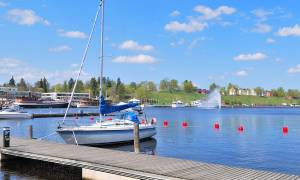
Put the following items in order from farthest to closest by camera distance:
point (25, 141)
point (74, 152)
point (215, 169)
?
point (25, 141) → point (74, 152) → point (215, 169)

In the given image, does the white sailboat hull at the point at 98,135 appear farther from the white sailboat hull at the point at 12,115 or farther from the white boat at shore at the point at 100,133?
the white sailboat hull at the point at 12,115

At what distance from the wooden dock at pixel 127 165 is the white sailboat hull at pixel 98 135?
8.25 m

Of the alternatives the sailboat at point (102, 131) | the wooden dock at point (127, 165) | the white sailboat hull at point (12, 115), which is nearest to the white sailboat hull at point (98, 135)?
the sailboat at point (102, 131)

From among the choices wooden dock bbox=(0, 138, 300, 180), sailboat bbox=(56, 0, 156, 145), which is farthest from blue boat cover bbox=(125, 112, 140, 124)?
wooden dock bbox=(0, 138, 300, 180)

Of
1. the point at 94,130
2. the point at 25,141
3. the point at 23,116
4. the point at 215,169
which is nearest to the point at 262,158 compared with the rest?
the point at 94,130

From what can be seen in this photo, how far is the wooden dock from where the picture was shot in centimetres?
1666

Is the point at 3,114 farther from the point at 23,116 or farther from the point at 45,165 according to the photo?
the point at 45,165

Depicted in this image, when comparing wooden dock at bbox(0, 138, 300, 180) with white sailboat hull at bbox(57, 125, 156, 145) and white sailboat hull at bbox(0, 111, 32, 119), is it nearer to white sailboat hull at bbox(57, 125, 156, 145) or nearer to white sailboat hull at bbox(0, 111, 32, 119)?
white sailboat hull at bbox(57, 125, 156, 145)

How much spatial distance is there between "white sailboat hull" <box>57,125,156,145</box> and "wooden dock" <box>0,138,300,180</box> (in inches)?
325

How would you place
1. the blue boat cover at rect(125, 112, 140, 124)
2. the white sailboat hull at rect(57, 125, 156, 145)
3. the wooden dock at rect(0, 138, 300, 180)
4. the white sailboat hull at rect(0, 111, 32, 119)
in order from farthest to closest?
the white sailboat hull at rect(0, 111, 32, 119), the blue boat cover at rect(125, 112, 140, 124), the white sailboat hull at rect(57, 125, 156, 145), the wooden dock at rect(0, 138, 300, 180)

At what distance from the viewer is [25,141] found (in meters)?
29.0

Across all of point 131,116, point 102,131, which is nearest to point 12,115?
point 131,116

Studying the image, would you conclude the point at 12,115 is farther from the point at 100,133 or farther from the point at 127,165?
the point at 127,165

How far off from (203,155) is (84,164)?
54.7 feet
